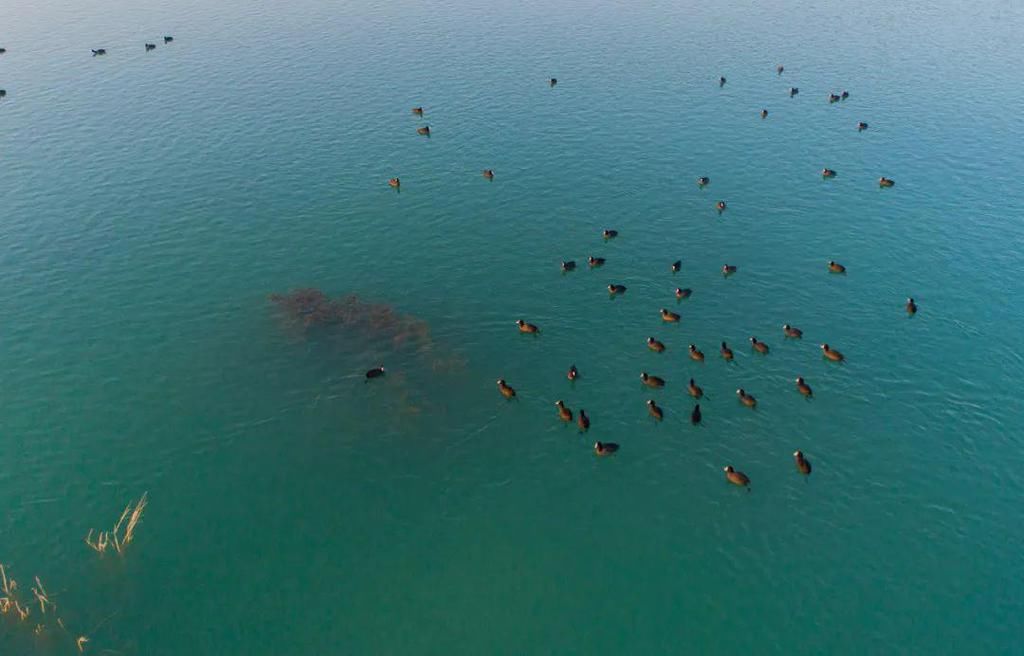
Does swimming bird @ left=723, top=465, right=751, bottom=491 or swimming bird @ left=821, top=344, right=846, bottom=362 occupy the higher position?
swimming bird @ left=821, top=344, right=846, bottom=362

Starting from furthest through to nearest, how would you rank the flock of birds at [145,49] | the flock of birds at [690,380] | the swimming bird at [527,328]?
the flock of birds at [145,49]
the swimming bird at [527,328]
the flock of birds at [690,380]

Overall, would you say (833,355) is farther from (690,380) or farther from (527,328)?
(527,328)

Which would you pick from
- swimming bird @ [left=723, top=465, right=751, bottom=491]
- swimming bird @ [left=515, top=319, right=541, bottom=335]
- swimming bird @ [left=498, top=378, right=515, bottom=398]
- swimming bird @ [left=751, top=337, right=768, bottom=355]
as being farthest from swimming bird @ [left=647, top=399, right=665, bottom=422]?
swimming bird @ [left=515, top=319, right=541, bottom=335]

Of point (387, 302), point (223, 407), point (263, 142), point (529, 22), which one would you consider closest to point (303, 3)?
point (529, 22)

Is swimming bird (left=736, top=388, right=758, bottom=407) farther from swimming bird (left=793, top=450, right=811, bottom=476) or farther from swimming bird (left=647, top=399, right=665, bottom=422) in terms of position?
swimming bird (left=647, top=399, right=665, bottom=422)

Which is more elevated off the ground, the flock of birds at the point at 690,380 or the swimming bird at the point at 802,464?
the flock of birds at the point at 690,380

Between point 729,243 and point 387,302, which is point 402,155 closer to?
point 387,302

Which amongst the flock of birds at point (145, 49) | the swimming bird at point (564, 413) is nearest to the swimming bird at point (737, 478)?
the swimming bird at point (564, 413)

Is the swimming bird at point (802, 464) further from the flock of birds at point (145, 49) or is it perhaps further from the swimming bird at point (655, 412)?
the flock of birds at point (145, 49)
